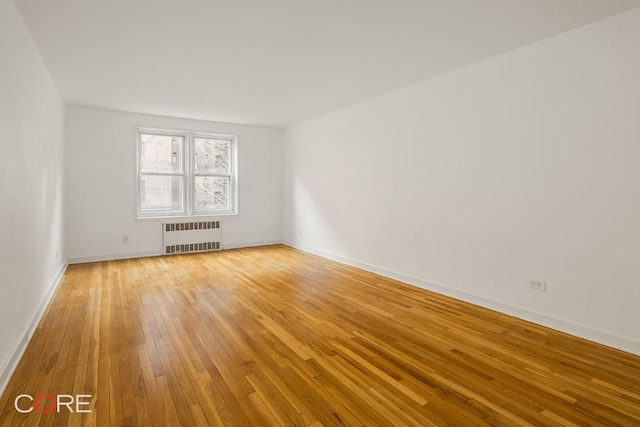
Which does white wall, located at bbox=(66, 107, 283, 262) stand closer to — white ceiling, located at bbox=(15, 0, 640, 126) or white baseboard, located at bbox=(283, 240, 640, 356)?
white ceiling, located at bbox=(15, 0, 640, 126)

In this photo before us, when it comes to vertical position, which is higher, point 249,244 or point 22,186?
point 22,186

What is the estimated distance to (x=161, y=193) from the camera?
6.35 m

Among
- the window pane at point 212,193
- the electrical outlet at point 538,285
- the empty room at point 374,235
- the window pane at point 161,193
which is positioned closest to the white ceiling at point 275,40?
the empty room at point 374,235

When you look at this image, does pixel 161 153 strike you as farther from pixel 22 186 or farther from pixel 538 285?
pixel 538 285

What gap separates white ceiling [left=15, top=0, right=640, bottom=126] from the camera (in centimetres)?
251

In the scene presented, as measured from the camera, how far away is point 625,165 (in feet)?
8.52

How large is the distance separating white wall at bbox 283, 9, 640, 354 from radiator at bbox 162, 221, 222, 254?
3163 mm

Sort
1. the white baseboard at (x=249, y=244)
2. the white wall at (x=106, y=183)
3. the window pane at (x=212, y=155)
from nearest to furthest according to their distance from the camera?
the white wall at (x=106, y=183), the window pane at (x=212, y=155), the white baseboard at (x=249, y=244)

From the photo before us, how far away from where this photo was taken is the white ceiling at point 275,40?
98.7 inches

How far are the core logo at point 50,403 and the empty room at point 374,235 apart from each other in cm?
2

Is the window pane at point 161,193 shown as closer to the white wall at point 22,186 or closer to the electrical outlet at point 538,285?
the white wall at point 22,186

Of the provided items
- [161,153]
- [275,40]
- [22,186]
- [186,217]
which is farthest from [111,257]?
[275,40]

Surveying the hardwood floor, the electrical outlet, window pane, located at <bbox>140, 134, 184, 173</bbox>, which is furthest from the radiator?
the electrical outlet

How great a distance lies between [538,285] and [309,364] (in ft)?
7.35
